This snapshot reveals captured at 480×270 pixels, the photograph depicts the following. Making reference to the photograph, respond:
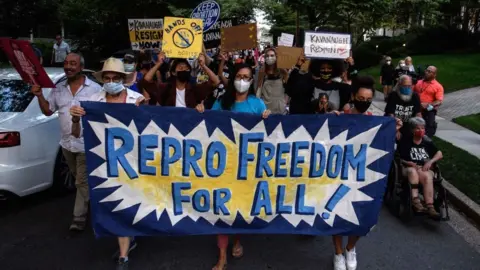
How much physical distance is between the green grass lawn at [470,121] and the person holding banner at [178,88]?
27.9 feet

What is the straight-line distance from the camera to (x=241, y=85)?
4375 millimetres

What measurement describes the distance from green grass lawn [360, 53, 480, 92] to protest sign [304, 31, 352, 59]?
14496mm

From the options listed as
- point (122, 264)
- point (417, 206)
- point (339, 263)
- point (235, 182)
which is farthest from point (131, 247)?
point (417, 206)

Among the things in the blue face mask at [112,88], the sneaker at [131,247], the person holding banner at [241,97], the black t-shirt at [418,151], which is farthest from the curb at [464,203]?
the blue face mask at [112,88]

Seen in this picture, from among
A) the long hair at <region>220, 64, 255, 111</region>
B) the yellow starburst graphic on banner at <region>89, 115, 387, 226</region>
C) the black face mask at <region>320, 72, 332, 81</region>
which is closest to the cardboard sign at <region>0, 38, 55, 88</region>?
the yellow starburst graphic on banner at <region>89, 115, 387, 226</region>

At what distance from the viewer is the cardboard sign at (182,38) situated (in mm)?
5414

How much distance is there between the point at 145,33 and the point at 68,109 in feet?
14.6

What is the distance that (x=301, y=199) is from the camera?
14.1 feet

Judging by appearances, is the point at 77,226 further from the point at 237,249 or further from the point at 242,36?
the point at 242,36

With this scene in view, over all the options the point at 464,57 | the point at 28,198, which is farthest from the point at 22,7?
the point at 464,57

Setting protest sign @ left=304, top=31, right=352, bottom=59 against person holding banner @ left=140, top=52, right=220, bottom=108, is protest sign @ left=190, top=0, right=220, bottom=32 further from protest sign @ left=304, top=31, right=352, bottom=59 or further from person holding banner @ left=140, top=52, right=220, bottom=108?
person holding banner @ left=140, top=52, right=220, bottom=108

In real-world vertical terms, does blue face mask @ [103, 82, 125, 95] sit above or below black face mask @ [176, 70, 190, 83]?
below

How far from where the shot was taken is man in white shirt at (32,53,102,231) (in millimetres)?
4957

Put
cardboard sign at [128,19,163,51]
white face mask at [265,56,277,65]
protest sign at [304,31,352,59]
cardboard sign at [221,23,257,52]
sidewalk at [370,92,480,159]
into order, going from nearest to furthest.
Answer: protest sign at [304,31,352,59]
white face mask at [265,56,277,65]
cardboard sign at [221,23,257,52]
cardboard sign at [128,19,163,51]
sidewalk at [370,92,480,159]
